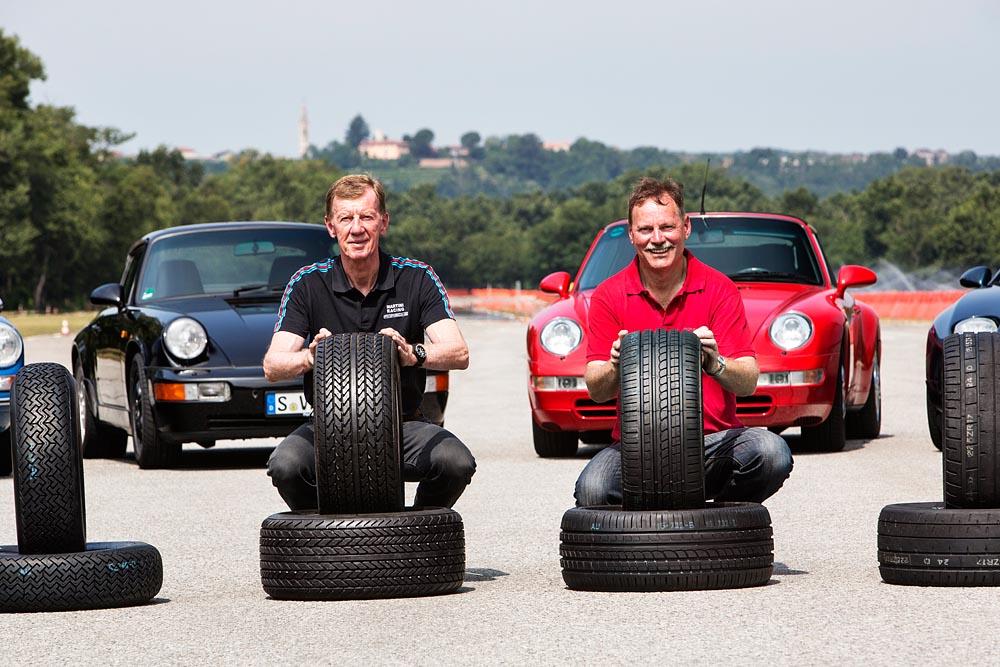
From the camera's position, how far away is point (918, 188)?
→ 167m

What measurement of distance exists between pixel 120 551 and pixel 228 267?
708cm

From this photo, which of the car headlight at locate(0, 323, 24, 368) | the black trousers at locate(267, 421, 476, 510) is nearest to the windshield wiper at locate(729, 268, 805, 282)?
the car headlight at locate(0, 323, 24, 368)

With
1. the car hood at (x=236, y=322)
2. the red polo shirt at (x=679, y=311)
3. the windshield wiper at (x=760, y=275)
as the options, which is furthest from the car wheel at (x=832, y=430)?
the red polo shirt at (x=679, y=311)

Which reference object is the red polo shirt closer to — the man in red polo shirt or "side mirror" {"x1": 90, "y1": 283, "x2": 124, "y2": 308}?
the man in red polo shirt

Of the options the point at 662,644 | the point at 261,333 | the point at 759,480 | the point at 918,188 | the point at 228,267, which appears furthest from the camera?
the point at 918,188

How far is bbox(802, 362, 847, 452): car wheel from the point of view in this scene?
44.4 feet

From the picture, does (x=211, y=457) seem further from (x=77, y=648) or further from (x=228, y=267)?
(x=77, y=648)

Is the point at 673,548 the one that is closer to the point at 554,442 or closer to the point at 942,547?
the point at 942,547

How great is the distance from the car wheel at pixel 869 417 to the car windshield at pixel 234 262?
13.2 ft

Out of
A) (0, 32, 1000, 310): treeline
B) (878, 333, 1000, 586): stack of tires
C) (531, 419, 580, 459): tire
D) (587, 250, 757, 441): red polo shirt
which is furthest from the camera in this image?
(0, 32, 1000, 310): treeline

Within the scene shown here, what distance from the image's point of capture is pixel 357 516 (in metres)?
7.05

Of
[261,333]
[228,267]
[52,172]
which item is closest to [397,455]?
[261,333]

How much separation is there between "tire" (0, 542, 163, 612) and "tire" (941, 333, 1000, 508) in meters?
2.89

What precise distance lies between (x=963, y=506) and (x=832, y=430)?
642 centimetres
